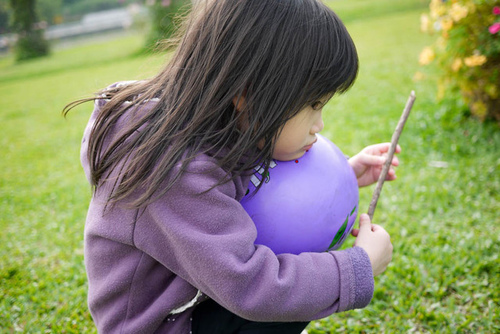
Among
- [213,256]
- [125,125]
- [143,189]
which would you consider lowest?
[213,256]

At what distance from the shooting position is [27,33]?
24.7 meters

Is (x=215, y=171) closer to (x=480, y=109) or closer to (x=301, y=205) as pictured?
(x=301, y=205)

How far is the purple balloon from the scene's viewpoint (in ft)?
5.47

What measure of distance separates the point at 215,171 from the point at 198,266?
0.30 metres

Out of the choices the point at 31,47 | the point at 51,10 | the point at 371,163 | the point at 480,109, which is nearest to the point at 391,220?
the point at 371,163

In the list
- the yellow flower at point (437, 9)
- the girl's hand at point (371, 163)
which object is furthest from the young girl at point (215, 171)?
the yellow flower at point (437, 9)

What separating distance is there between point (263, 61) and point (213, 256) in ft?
2.09

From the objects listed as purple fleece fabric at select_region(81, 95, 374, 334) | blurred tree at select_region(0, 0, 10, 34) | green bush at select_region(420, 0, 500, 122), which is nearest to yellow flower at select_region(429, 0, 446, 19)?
green bush at select_region(420, 0, 500, 122)

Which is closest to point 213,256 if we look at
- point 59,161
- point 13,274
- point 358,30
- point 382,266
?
point 382,266

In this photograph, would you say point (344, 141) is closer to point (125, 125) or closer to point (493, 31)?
point (493, 31)

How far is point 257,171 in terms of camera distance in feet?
5.45

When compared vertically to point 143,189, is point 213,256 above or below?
below

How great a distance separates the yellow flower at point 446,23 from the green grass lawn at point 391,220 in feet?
3.11

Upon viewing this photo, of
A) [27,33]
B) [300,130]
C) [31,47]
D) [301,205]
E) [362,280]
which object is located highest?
[300,130]
